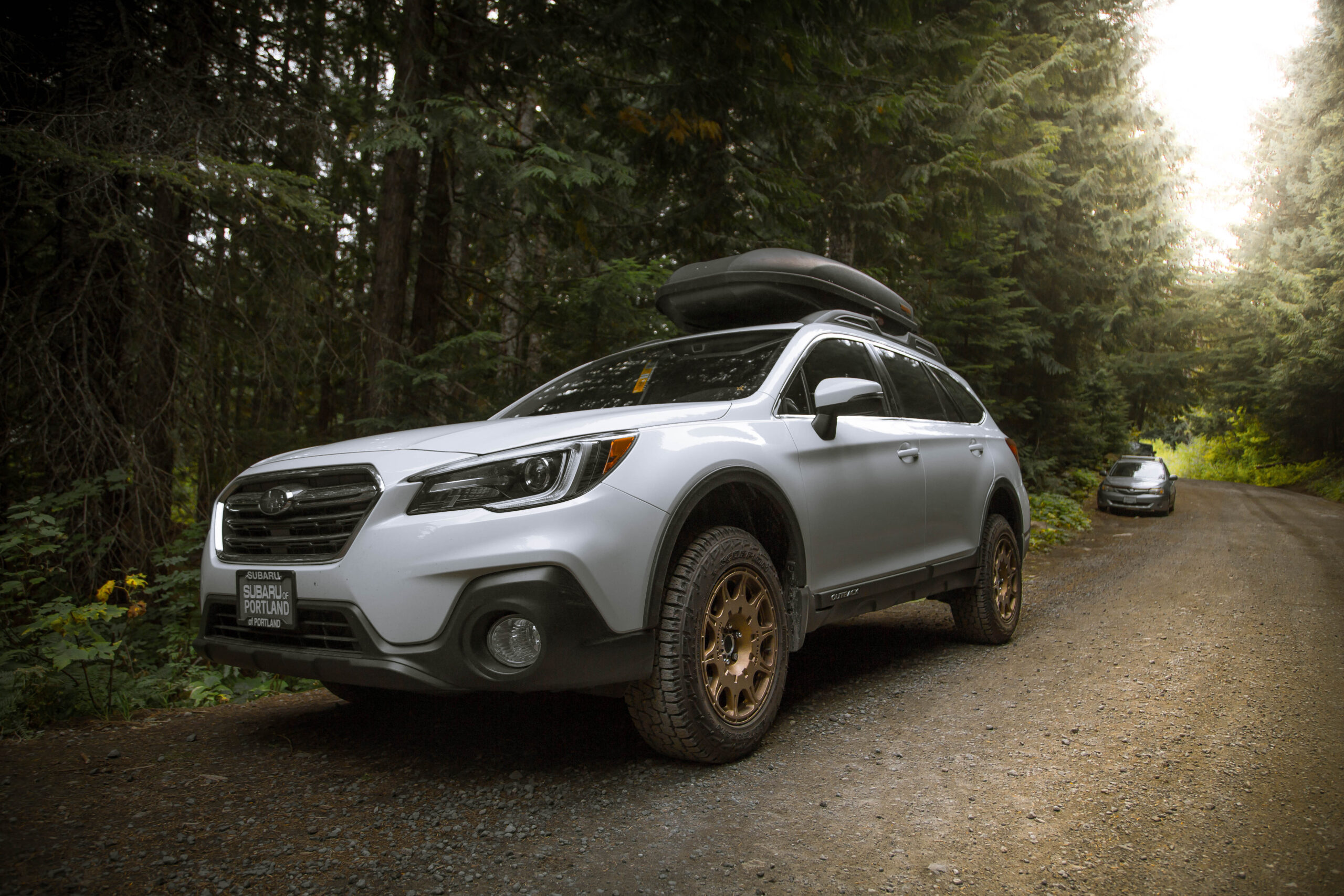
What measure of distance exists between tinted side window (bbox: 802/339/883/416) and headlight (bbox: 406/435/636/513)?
1.50 m

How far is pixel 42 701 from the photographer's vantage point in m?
3.72

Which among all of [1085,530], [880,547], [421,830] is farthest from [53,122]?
[1085,530]

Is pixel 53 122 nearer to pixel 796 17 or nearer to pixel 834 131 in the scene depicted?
pixel 796 17

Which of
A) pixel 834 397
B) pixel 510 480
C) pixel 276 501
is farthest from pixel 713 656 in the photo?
pixel 276 501

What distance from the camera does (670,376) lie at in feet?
13.8

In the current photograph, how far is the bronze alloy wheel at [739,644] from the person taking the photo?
3.15m

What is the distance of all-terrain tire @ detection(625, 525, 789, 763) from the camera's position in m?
2.96

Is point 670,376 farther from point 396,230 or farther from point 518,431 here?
point 396,230

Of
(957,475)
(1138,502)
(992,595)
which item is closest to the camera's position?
(957,475)

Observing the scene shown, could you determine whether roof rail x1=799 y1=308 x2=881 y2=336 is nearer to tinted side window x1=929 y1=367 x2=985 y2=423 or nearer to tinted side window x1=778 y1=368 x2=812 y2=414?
tinted side window x1=778 y1=368 x2=812 y2=414

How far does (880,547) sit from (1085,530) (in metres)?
13.0

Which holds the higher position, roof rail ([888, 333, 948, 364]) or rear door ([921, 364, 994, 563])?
roof rail ([888, 333, 948, 364])

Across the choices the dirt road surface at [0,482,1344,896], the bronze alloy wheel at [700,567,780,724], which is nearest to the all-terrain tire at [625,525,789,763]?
the bronze alloy wheel at [700,567,780,724]

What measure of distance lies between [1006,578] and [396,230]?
6.30m
